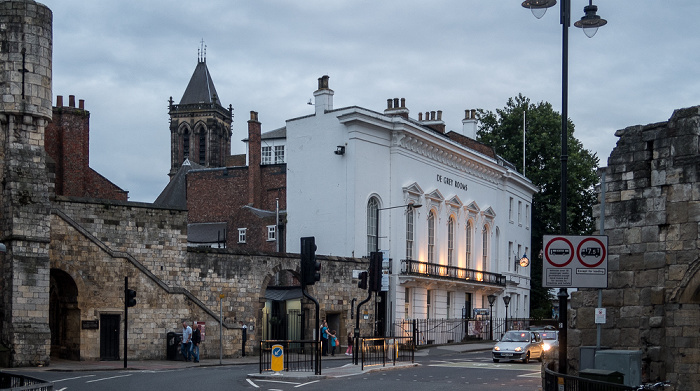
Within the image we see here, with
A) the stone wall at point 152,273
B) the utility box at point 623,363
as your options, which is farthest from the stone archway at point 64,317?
the utility box at point 623,363

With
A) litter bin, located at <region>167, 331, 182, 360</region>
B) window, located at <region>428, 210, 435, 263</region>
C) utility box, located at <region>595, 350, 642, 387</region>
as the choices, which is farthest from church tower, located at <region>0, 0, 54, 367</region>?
window, located at <region>428, 210, 435, 263</region>

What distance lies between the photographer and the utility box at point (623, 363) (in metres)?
17.4

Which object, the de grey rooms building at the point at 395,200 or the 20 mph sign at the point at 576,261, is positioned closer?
the 20 mph sign at the point at 576,261

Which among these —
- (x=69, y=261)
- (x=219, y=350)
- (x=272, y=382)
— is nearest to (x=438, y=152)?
(x=219, y=350)

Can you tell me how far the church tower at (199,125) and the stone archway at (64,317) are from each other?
235 ft

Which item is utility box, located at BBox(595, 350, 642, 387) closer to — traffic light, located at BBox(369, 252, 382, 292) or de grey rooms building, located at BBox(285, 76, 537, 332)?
traffic light, located at BBox(369, 252, 382, 292)

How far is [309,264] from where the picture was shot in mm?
25234

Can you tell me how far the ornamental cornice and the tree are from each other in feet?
30.2

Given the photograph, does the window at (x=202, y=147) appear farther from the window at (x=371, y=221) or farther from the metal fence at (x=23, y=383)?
the metal fence at (x=23, y=383)

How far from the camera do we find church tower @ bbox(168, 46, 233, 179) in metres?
106

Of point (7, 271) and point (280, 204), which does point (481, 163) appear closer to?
point (280, 204)

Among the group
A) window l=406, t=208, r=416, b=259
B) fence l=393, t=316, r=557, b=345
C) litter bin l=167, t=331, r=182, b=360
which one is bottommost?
fence l=393, t=316, r=557, b=345

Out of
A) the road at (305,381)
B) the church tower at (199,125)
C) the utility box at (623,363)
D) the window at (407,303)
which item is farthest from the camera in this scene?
the church tower at (199,125)

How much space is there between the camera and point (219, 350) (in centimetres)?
3528
